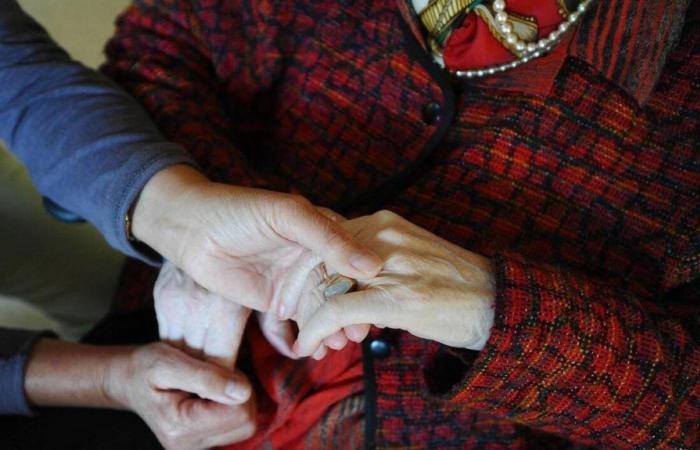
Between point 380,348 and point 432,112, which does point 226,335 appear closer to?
point 380,348

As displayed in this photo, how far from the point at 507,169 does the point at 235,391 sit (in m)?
0.44

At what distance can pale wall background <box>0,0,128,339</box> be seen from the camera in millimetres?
1098

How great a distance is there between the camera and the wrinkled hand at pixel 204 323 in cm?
78

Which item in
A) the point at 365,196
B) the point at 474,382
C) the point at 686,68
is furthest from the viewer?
the point at 365,196

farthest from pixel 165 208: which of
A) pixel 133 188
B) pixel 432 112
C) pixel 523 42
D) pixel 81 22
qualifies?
pixel 81 22

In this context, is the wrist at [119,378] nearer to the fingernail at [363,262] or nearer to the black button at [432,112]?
the fingernail at [363,262]

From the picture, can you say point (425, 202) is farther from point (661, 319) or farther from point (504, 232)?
point (661, 319)

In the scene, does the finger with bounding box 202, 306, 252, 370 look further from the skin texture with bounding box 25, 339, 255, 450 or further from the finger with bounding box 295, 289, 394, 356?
the finger with bounding box 295, 289, 394, 356

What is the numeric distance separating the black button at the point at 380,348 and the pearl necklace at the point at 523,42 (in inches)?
14.8

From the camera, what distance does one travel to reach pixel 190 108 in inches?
35.4

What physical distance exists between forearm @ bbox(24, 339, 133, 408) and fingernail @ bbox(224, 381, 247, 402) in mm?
171

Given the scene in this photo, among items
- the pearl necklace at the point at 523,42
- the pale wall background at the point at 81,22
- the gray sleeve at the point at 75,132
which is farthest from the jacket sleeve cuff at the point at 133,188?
the pale wall background at the point at 81,22

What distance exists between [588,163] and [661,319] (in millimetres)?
202

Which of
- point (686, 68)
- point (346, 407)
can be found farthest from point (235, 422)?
point (686, 68)
